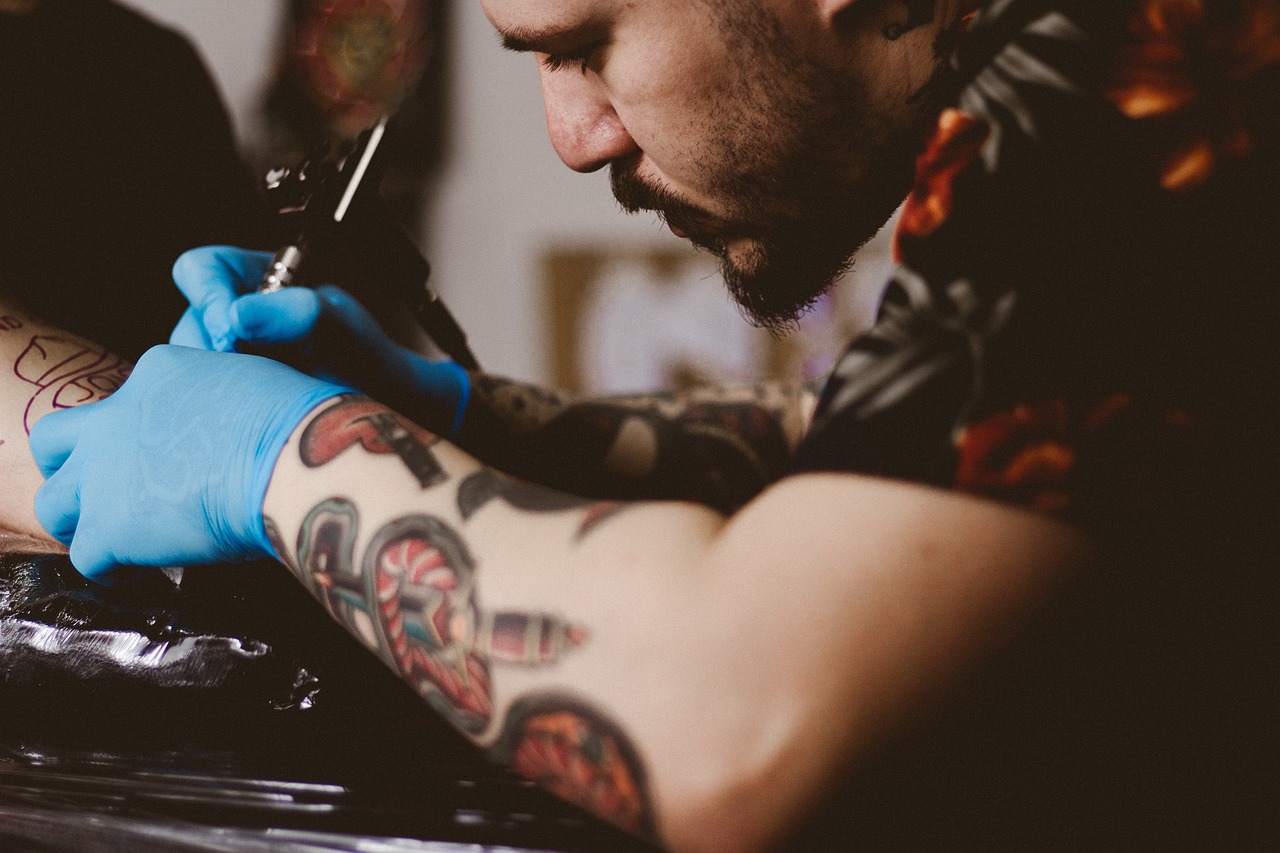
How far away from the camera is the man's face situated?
0.75m

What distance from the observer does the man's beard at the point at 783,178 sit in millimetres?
779

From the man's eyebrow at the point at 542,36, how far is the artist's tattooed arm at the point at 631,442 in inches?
17.0

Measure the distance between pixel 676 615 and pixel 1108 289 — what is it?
0.25 meters

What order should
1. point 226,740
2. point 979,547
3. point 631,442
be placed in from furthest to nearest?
point 631,442 < point 226,740 < point 979,547

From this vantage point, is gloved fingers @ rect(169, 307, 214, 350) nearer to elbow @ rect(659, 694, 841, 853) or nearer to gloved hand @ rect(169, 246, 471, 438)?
gloved hand @ rect(169, 246, 471, 438)

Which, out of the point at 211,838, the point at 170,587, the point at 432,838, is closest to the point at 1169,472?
the point at 432,838

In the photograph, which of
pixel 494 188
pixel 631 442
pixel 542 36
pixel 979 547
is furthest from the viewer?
pixel 494 188

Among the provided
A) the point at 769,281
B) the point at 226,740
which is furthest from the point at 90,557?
the point at 769,281

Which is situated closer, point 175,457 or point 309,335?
point 175,457

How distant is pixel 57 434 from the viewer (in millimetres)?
776

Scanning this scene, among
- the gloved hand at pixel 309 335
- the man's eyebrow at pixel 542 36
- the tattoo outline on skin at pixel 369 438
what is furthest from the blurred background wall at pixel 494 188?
the tattoo outline on skin at pixel 369 438

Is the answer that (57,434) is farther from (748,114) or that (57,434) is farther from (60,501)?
(748,114)

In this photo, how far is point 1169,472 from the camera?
0.43 metres

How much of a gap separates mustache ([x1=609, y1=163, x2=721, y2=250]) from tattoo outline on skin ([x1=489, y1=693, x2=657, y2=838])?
21.7 inches
